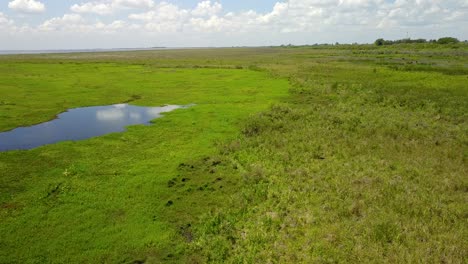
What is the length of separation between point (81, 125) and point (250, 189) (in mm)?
18427

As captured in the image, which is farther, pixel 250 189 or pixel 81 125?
pixel 81 125

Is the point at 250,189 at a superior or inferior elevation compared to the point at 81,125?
inferior

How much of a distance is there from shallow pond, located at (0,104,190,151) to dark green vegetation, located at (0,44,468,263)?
187cm

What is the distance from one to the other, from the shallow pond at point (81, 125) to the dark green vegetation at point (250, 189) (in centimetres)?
187

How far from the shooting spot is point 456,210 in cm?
1356

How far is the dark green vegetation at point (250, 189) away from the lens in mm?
11664

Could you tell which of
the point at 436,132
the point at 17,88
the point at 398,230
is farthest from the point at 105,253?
the point at 17,88

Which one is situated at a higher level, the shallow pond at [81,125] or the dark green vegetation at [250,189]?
the shallow pond at [81,125]

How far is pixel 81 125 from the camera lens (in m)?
28.5

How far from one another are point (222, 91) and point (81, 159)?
1040 inches

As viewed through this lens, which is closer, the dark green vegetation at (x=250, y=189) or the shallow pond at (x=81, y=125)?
the dark green vegetation at (x=250, y=189)

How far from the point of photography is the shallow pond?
23.8m

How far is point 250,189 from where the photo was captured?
53.0ft

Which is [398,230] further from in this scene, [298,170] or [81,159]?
[81,159]
